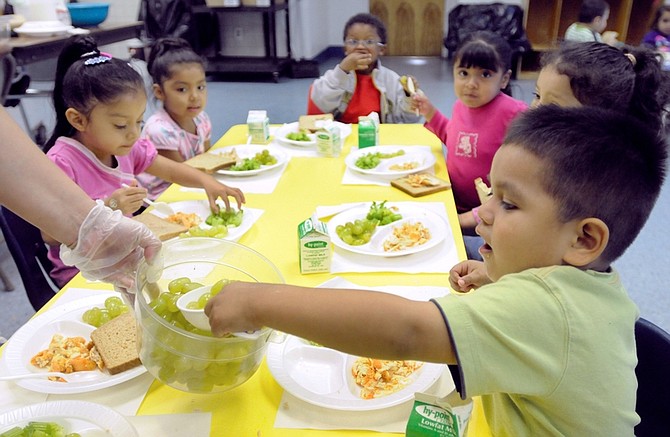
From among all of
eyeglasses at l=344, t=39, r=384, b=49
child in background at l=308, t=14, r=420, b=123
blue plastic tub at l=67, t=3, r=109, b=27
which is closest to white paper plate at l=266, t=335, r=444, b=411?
child in background at l=308, t=14, r=420, b=123

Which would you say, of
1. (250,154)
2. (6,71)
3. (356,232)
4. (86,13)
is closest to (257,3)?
(86,13)

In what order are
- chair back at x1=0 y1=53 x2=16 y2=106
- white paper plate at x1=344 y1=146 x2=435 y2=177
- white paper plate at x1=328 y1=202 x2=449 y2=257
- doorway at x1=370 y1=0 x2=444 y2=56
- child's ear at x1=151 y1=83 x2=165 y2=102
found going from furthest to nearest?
doorway at x1=370 y1=0 x2=444 y2=56 → chair back at x1=0 y1=53 x2=16 y2=106 → child's ear at x1=151 y1=83 x2=165 y2=102 → white paper plate at x1=344 y1=146 x2=435 y2=177 → white paper plate at x1=328 y1=202 x2=449 y2=257

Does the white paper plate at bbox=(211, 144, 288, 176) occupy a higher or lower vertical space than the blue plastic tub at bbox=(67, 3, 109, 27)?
lower

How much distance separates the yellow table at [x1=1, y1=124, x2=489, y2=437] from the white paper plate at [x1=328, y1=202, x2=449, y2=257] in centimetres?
5

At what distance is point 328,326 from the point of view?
0.68 metres

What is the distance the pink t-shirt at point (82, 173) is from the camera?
1.56m

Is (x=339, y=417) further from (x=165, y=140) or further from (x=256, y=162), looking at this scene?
(x=165, y=140)

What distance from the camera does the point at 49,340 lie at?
1.02 m

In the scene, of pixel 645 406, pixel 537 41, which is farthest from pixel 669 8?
pixel 645 406

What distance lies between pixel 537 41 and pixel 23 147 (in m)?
6.88

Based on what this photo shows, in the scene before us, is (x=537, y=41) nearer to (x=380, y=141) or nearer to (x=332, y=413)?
(x=380, y=141)

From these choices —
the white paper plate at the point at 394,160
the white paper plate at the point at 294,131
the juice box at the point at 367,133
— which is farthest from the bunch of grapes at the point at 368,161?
the white paper plate at the point at 294,131

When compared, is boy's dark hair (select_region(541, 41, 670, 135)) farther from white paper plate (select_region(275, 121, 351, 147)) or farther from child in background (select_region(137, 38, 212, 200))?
child in background (select_region(137, 38, 212, 200))

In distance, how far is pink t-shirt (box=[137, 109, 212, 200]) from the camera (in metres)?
2.17
